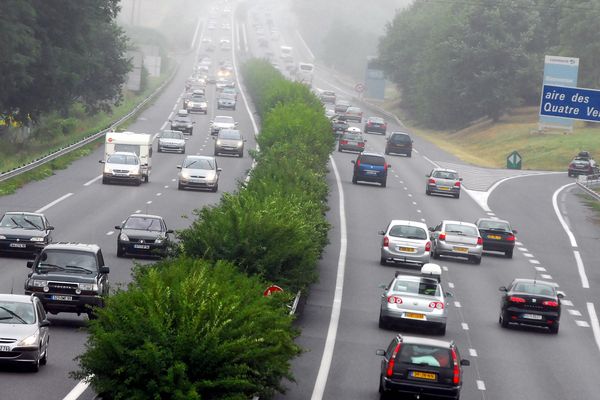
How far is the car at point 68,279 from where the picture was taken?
2862 cm

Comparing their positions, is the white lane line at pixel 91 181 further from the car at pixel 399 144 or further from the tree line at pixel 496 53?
the tree line at pixel 496 53

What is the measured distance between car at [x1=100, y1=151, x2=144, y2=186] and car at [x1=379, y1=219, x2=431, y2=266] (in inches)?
781

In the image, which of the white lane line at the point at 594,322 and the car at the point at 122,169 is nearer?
the white lane line at the point at 594,322

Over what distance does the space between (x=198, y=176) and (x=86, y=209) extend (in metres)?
9.98

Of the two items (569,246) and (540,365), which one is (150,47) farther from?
(540,365)

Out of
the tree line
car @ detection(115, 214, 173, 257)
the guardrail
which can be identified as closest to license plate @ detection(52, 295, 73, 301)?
car @ detection(115, 214, 173, 257)

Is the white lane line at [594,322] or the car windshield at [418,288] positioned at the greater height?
the car windshield at [418,288]

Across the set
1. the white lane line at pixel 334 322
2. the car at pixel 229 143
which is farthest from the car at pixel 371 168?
the car at pixel 229 143

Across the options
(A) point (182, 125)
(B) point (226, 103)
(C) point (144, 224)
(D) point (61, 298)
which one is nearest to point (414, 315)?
(D) point (61, 298)

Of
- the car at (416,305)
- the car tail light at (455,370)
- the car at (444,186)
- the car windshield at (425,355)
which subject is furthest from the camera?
the car at (444,186)

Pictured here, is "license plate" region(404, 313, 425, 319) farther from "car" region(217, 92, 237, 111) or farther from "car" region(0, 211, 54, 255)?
"car" region(217, 92, 237, 111)

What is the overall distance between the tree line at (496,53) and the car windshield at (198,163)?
61.2m

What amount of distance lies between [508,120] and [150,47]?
54.2m

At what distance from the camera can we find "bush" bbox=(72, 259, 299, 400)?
1659 cm
